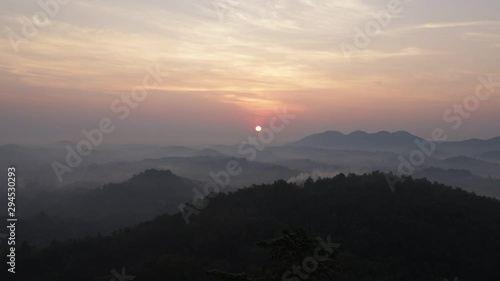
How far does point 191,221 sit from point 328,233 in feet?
137

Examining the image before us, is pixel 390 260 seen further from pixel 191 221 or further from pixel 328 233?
pixel 191 221

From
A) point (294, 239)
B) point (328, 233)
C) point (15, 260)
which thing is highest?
point (294, 239)

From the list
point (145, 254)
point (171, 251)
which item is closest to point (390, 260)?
point (171, 251)

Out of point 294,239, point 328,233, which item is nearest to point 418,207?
point 328,233

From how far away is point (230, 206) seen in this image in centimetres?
14288

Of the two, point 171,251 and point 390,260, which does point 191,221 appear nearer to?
point 171,251

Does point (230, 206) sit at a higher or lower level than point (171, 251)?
higher

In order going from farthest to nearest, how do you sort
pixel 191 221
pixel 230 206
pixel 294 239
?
pixel 230 206
pixel 191 221
pixel 294 239

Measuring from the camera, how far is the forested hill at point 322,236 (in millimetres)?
93625

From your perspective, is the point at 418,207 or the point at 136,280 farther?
the point at 418,207

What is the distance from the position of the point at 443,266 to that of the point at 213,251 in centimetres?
5524

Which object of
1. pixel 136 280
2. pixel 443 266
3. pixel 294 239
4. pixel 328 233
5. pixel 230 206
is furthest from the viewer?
pixel 230 206

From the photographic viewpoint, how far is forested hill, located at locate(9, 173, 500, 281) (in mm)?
93625

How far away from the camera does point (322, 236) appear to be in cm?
11306
